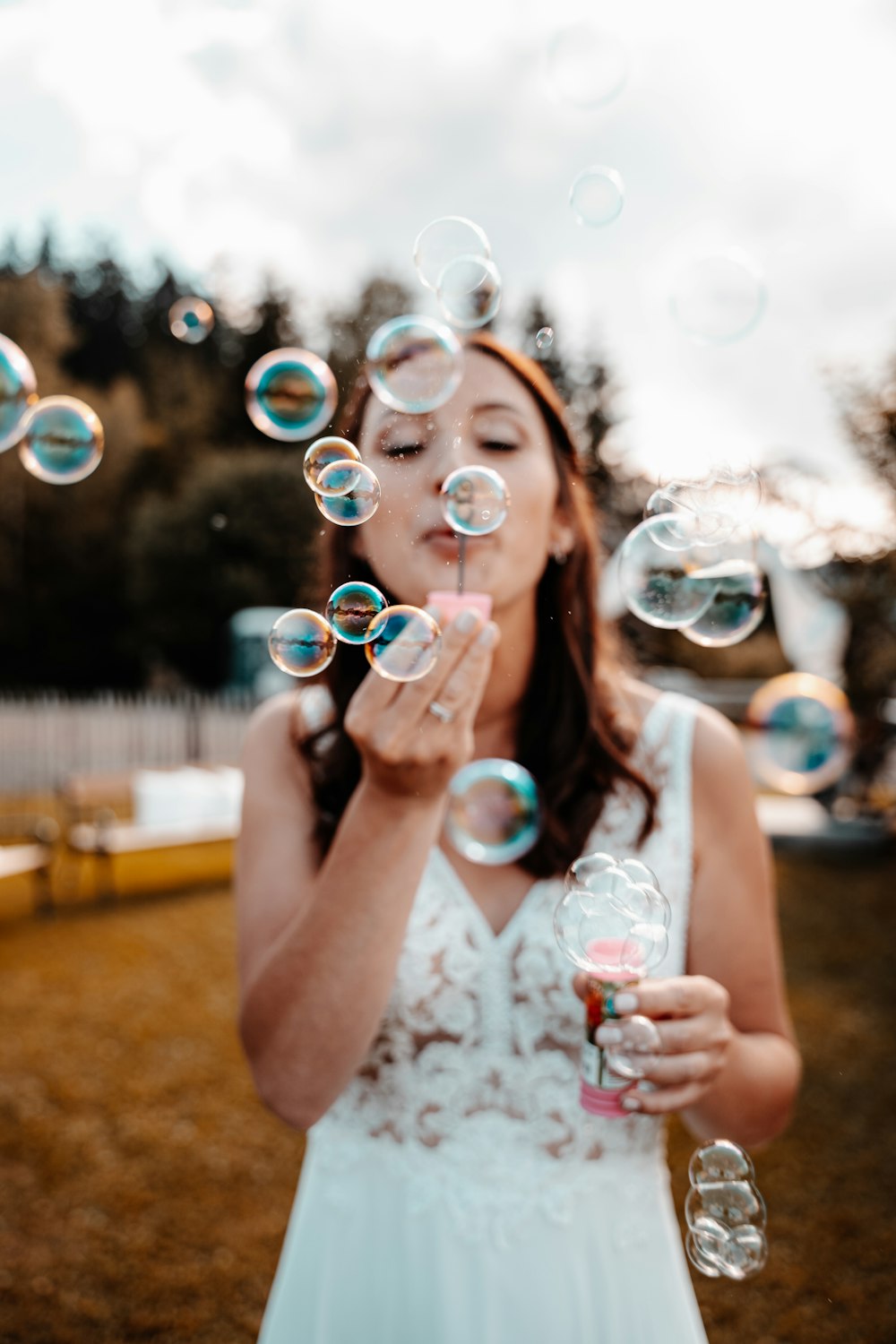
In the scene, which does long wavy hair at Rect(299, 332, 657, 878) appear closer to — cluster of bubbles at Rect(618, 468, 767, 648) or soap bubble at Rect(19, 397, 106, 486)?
cluster of bubbles at Rect(618, 468, 767, 648)

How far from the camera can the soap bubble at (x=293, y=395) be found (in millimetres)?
1695

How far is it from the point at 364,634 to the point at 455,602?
0.56 feet

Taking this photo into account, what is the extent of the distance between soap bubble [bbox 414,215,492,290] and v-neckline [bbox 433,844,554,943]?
0.88 metres

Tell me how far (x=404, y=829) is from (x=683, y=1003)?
37cm

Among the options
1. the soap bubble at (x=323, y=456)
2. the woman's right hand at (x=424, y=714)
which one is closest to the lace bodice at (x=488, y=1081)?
the woman's right hand at (x=424, y=714)

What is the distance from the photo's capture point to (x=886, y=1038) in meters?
4.36

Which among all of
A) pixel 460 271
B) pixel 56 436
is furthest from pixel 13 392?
pixel 460 271

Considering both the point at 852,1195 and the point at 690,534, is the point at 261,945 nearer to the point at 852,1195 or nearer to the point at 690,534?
the point at 690,534

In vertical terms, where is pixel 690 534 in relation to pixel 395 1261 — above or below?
above

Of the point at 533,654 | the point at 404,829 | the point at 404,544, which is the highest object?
the point at 404,544

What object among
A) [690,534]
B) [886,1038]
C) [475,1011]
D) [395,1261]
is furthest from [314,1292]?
[886,1038]

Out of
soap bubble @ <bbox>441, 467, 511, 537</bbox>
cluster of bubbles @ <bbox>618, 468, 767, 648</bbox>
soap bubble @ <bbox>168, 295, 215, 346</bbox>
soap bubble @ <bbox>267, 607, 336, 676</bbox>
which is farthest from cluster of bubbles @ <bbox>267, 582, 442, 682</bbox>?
soap bubble @ <bbox>168, 295, 215, 346</bbox>

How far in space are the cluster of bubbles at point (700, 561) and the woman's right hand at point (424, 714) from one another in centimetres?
51

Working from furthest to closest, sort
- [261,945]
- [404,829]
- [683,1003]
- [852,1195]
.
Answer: [852,1195]
[261,945]
[404,829]
[683,1003]
